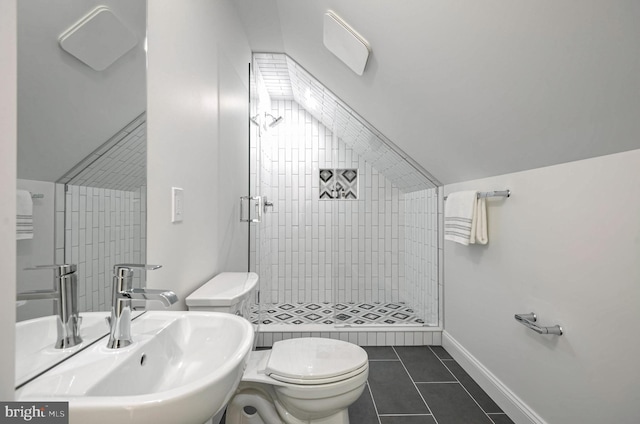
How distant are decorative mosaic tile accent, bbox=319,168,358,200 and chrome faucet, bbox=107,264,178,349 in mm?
2088

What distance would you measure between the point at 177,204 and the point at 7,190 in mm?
766

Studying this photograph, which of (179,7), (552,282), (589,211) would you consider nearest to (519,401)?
(552,282)

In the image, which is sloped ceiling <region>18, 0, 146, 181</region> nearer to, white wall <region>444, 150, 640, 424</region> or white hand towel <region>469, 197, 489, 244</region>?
white wall <region>444, 150, 640, 424</region>

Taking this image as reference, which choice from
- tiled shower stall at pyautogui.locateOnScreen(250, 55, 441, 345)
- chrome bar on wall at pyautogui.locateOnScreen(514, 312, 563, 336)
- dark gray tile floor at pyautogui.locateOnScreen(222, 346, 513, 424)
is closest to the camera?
chrome bar on wall at pyautogui.locateOnScreen(514, 312, 563, 336)

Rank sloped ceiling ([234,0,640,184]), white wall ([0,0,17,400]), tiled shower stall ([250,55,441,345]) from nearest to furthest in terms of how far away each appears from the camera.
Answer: white wall ([0,0,17,400]) < sloped ceiling ([234,0,640,184]) < tiled shower stall ([250,55,441,345])

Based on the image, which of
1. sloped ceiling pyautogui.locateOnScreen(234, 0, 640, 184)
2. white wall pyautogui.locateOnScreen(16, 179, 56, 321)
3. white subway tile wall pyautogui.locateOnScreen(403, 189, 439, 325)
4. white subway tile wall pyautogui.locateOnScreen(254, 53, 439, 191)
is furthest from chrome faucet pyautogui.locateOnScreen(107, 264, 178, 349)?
white subway tile wall pyautogui.locateOnScreen(403, 189, 439, 325)

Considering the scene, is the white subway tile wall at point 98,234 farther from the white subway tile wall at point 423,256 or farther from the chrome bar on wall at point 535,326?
the white subway tile wall at point 423,256

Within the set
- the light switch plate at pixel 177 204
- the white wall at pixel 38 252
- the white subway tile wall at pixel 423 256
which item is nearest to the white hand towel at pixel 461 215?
the white subway tile wall at pixel 423 256

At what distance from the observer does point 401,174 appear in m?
2.84

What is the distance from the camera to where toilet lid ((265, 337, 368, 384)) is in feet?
4.49

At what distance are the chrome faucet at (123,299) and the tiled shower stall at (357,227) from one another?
169cm

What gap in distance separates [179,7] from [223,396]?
1441mm

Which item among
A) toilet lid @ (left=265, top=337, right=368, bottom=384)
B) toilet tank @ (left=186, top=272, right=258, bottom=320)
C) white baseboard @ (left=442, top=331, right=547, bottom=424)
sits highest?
toilet tank @ (left=186, top=272, right=258, bottom=320)

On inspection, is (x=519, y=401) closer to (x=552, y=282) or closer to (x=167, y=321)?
(x=552, y=282)
